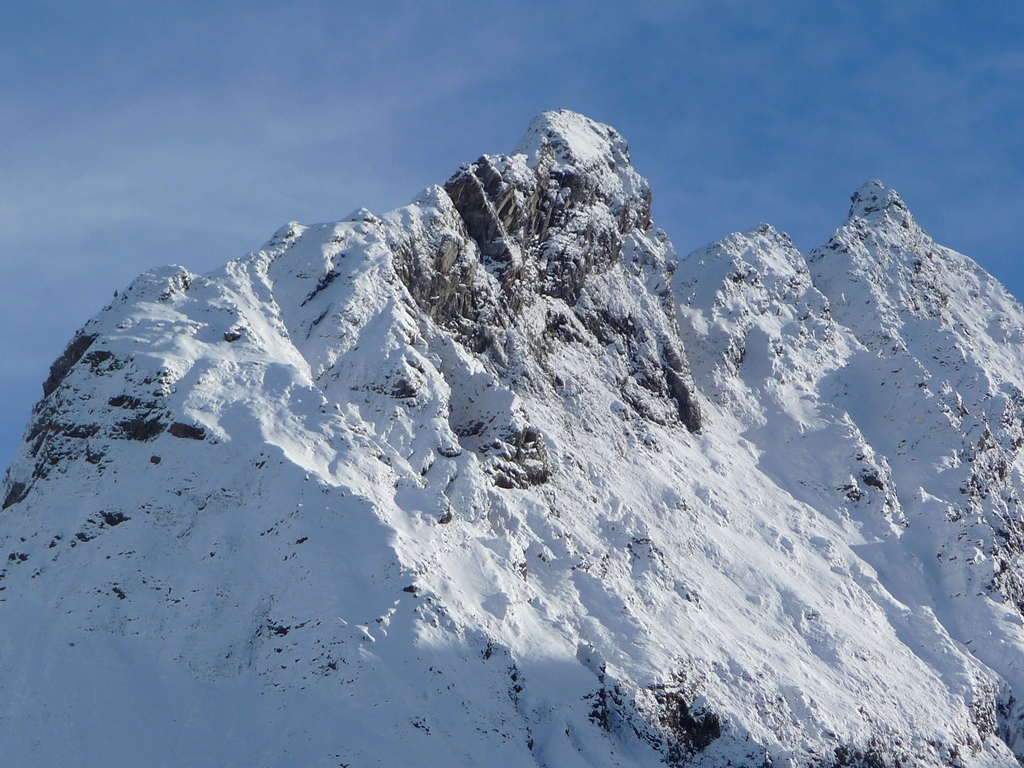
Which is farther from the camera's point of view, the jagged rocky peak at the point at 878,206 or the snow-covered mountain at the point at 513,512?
the jagged rocky peak at the point at 878,206

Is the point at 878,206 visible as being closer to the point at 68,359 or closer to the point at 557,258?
the point at 557,258

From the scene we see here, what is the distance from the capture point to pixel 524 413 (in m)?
73.1

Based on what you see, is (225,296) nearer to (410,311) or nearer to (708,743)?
(410,311)

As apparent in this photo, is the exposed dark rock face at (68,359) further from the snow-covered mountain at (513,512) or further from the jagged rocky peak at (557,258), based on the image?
the jagged rocky peak at (557,258)

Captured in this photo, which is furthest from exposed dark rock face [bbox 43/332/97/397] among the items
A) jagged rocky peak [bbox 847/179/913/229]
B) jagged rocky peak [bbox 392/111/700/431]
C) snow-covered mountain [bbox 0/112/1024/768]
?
jagged rocky peak [bbox 847/179/913/229]

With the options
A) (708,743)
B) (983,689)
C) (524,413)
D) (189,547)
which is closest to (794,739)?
(708,743)

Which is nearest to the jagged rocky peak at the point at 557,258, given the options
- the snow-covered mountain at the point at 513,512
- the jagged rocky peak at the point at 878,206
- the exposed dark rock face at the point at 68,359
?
the snow-covered mountain at the point at 513,512

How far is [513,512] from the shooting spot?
67.2 meters

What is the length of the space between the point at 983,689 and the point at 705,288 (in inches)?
1506

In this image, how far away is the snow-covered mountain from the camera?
177 feet

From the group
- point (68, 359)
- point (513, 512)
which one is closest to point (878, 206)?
point (513, 512)

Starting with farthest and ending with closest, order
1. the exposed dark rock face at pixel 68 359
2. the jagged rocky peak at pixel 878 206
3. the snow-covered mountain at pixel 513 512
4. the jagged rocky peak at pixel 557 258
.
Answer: the jagged rocky peak at pixel 878 206, the jagged rocky peak at pixel 557 258, the exposed dark rock face at pixel 68 359, the snow-covered mountain at pixel 513 512

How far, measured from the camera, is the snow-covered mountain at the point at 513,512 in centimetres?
5384

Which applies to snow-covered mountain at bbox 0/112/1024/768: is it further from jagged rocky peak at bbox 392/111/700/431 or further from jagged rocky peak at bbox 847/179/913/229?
jagged rocky peak at bbox 847/179/913/229
